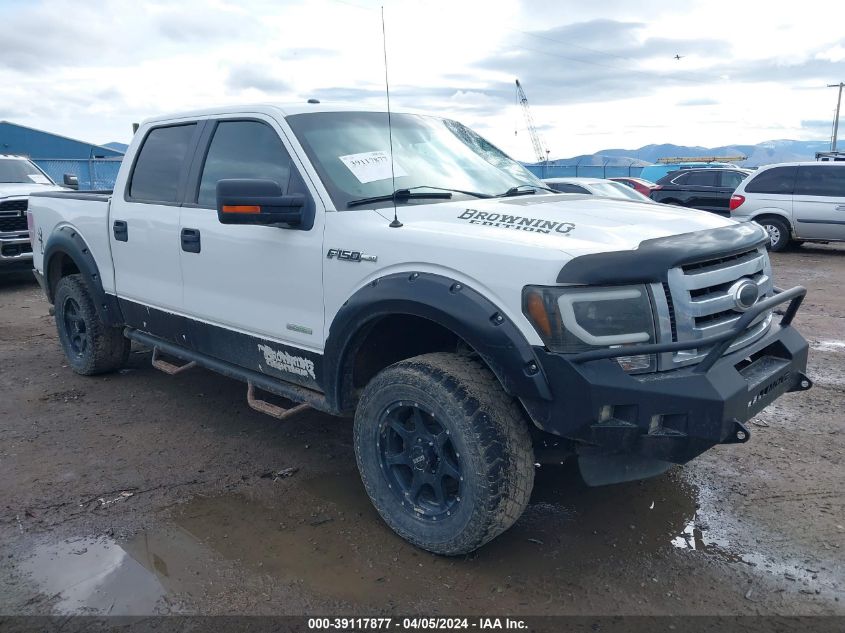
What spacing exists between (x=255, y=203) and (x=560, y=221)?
138 centimetres

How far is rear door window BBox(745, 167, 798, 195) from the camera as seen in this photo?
43.4 feet

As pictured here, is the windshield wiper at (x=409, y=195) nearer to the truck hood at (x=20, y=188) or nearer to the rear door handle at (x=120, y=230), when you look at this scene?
the rear door handle at (x=120, y=230)

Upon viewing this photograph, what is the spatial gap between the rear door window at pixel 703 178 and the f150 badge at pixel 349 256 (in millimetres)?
15079

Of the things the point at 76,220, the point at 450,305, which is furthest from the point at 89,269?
the point at 450,305

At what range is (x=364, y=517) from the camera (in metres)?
3.58

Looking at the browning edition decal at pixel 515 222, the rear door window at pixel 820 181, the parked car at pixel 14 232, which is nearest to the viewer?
the browning edition decal at pixel 515 222

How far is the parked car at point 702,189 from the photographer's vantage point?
1567 centimetres

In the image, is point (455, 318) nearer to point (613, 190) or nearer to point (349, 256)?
point (349, 256)

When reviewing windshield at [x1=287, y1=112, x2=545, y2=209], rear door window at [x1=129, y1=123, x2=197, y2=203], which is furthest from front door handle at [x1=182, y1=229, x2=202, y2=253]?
windshield at [x1=287, y1=112, x2=545, y2=209]

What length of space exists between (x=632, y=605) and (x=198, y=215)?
305 cm

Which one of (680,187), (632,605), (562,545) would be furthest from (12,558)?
(680,187)

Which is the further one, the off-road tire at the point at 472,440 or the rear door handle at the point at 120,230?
the rear door handle at the point at 120,230

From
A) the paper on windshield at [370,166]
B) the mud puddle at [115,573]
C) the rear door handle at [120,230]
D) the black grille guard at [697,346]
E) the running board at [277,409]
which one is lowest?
the mud puddle at [115,573]

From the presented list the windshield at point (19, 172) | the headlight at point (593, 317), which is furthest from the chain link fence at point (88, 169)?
the headlight at point (593, 317)
